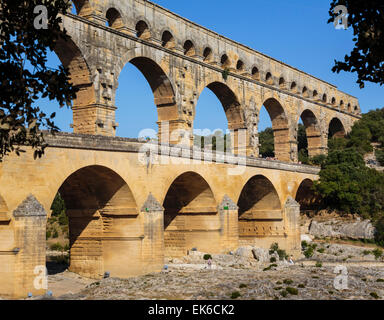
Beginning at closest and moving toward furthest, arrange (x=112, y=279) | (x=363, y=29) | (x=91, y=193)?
(x=363, y=29), (x=112, y=279), (x=91, y=193)

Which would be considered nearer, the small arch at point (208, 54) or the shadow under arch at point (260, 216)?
the shadow under arch at point (260, 216)

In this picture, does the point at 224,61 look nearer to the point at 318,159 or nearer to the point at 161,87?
the point at 161,87

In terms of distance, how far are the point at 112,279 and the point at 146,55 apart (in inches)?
593

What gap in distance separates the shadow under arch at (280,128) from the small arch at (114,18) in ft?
67.3

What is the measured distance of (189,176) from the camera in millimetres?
31719

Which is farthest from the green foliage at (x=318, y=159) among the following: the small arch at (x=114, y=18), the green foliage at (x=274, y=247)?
the small arch at (x=114, y=18)

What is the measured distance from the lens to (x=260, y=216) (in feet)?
135

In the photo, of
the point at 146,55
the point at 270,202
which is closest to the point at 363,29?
the point at 146,55

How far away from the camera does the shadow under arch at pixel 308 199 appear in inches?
1966

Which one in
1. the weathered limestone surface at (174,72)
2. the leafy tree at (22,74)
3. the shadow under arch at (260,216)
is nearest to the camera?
the leafy tree at (22,74)

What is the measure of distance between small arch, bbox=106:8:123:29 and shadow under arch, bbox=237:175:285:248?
15.3 metres

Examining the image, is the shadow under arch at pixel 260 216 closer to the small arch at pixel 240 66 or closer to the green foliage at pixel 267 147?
the small arch at pixel 240 66

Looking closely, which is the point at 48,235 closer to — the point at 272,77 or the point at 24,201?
the point at 272,77

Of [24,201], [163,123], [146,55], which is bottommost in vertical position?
[24,201]
